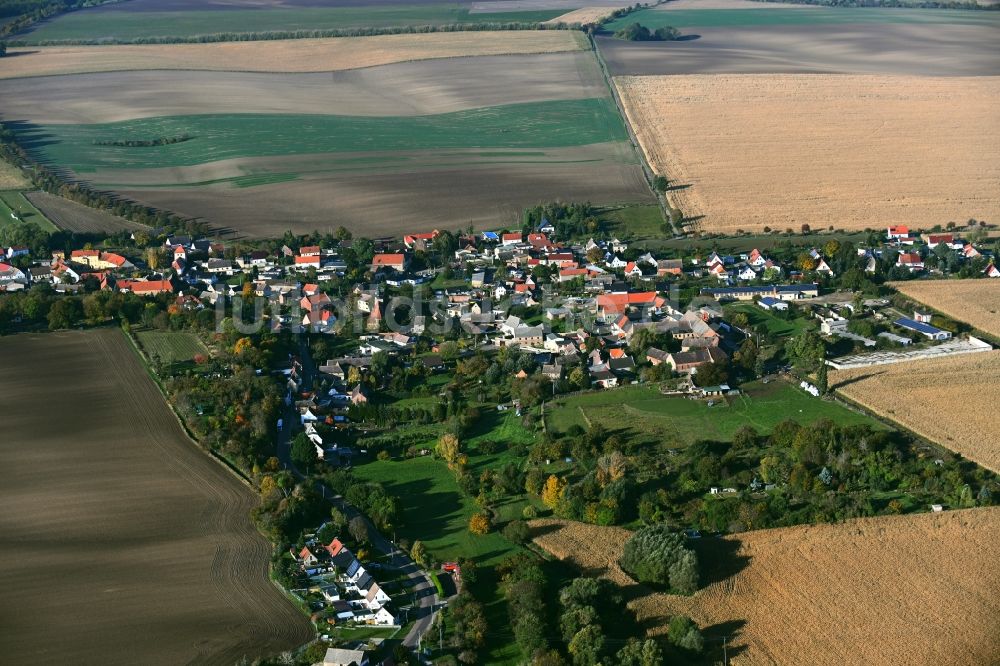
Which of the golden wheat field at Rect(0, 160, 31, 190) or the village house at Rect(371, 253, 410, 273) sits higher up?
the golden wheat field at Rect(0, 160, 31, 190)

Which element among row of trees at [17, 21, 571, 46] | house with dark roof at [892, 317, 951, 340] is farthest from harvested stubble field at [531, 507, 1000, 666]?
row of trees at [17, 21, 571, 46]

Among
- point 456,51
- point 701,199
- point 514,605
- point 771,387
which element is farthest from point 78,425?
point 456,51

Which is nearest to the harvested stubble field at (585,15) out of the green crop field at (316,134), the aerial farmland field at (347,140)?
the aerial farmland field at (347,140)

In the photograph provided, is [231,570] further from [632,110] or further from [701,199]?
[632,110]

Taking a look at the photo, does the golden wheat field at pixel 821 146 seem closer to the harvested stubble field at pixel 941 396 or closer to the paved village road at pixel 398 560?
the harvested stubble field at pixel 941 396

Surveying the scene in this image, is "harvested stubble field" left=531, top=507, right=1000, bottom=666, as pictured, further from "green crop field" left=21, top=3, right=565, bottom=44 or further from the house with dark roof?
"green crop field" left=21, top=3, right=565, bottom=44
